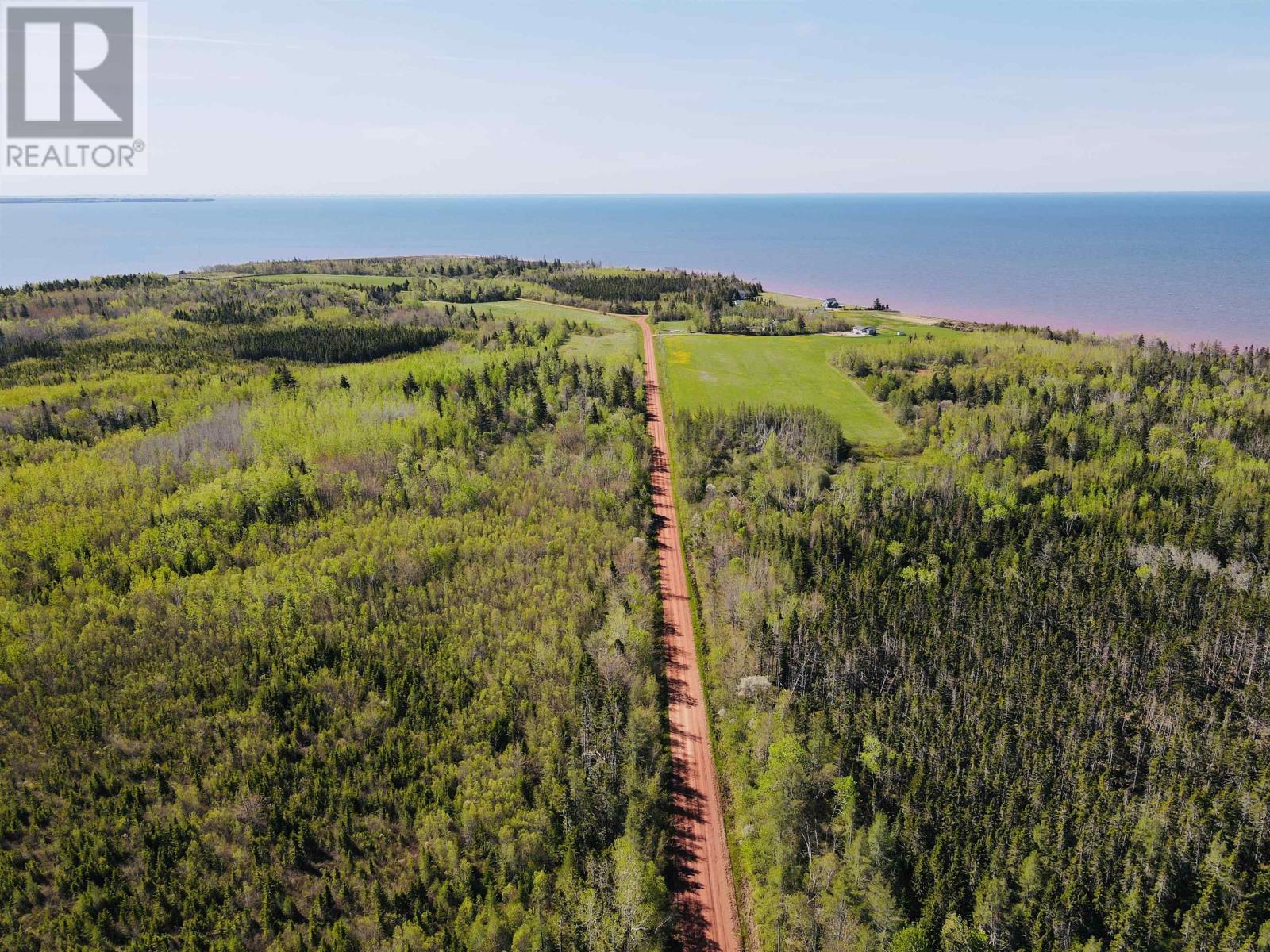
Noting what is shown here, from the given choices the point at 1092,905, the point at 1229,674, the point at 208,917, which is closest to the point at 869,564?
the point at 1229,674

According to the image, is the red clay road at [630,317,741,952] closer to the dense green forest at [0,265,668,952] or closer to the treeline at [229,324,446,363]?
the dense green forest at [0,265,668,952]

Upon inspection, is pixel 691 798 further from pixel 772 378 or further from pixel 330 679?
pixel 772 378

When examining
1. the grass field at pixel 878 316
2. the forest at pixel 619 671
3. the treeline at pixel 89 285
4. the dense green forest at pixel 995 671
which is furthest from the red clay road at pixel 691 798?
the treeline at pixel 89 285

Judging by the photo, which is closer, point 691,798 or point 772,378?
point 691,798

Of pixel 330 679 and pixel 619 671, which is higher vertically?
pixel 619 671

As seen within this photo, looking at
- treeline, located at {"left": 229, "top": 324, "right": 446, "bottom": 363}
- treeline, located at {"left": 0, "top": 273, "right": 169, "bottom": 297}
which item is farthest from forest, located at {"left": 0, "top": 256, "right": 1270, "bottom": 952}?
treeline, located at {"left": 0, "top": 273, "right": 169, "bottom": 297}

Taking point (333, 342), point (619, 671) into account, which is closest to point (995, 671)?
point (619, 671)

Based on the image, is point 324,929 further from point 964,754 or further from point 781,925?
point 964,754
